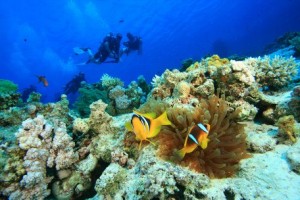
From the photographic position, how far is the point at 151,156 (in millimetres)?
2936

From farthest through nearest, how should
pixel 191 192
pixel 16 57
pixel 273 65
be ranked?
pixel 16 57 → pixel 273 65 → pixel 191 192

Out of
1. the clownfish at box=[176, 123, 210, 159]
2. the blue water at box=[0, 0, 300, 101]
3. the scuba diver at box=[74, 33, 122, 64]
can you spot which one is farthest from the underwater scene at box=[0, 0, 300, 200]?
the blue water at box=[0, 0, 300, 101]

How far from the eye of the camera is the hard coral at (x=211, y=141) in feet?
9.02

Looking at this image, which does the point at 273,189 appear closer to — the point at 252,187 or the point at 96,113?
the point at 252,187

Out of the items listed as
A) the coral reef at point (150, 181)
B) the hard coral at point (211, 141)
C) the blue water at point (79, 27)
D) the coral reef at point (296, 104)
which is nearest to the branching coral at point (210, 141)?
the hard coral at point (211, 141)

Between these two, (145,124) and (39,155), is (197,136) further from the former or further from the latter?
(39,155)

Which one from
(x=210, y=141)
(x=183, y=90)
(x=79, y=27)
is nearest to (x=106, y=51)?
(x=183, y=90)

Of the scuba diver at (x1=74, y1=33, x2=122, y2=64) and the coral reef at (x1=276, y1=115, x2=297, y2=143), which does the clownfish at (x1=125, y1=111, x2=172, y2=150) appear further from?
the scuba diver at (x1=74, y1=33, x2=122, y2=64)

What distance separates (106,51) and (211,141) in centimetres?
894

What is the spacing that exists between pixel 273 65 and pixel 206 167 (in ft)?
10.2

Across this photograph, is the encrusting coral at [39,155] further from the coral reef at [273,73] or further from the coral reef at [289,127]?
the coral reef at [273,73]

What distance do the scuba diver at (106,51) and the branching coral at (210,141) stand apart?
8.22m

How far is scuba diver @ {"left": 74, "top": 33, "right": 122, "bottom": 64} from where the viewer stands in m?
10.6

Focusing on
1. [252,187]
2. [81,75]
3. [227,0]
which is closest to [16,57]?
[81,75]
